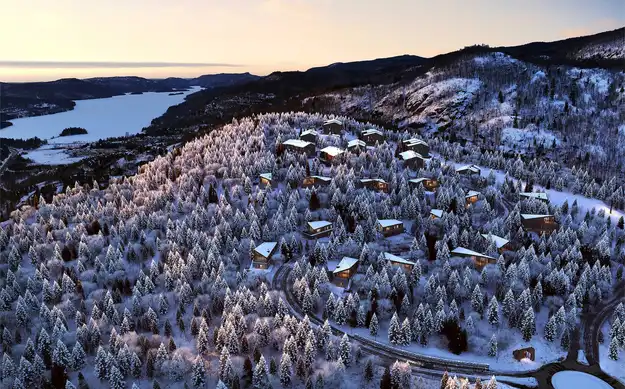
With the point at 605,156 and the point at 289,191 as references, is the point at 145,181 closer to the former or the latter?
the point at 289,191

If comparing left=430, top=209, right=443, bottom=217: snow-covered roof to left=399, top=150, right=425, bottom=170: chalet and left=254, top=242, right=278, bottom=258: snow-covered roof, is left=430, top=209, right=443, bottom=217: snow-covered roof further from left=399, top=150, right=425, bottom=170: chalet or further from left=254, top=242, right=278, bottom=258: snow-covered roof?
left=254, top=242, right=278, bottom=258: snow-covered roof

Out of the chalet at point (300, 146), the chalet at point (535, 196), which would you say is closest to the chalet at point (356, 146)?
the chalet at point (300, 146)

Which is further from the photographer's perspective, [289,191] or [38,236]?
[289,191]

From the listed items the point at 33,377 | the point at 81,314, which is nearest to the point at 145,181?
the point at 81,314

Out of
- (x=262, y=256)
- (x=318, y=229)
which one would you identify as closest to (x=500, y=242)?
(x=318, y=229)

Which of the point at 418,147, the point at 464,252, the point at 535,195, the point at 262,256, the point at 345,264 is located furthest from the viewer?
the point at 418,147

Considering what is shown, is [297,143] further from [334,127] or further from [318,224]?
[318,224]

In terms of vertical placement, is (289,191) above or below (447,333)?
above
